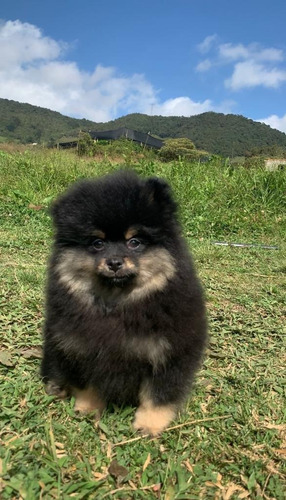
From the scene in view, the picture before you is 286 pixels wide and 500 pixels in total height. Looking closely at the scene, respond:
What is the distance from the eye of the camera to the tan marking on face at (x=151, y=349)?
2098mm

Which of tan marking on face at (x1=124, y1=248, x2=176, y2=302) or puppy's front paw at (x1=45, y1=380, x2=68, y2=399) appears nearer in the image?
tan marking on face at (x1=124, y1=248, x2=176, y2=302)

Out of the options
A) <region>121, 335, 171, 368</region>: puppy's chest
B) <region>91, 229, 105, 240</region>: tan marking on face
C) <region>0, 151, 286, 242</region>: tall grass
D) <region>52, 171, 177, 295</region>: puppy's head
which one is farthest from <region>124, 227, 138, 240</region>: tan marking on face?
<region>0, 151, 286, 242</region>: tall grass

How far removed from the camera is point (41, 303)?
3555mm

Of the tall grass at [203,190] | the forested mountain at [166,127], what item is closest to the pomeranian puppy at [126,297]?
the tall grass at [203,190]

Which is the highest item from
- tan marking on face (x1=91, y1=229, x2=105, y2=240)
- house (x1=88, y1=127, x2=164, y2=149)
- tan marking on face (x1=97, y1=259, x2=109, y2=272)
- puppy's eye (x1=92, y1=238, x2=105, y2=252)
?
house (x1=88, y1=127, x2=164, y2=149)

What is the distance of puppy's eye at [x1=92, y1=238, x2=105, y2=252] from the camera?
221 centimetres

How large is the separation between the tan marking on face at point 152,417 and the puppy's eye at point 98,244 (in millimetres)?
759

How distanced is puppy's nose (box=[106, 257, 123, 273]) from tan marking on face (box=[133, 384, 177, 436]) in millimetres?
643

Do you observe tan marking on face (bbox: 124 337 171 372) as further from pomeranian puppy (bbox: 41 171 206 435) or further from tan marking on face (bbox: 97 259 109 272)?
tan marking on face (bbox: 97 259 109 272)

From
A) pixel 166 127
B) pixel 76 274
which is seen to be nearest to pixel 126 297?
pixel 76 274

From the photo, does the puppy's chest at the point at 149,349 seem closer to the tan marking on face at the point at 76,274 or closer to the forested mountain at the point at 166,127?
the tan marking on face at the point at 76,274

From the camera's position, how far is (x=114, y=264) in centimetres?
210

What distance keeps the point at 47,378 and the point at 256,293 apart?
247cm

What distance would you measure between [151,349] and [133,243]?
1.83 ft
